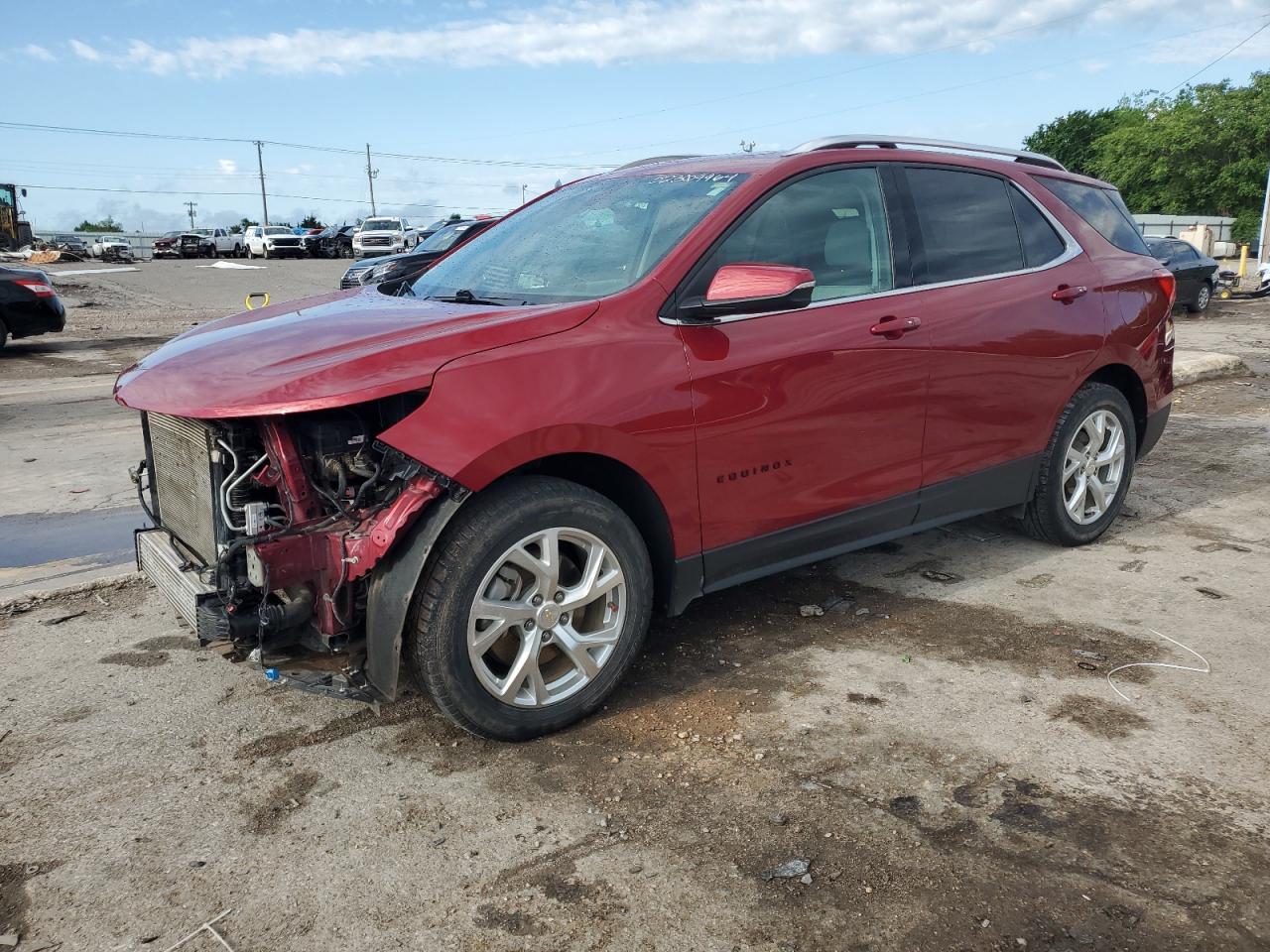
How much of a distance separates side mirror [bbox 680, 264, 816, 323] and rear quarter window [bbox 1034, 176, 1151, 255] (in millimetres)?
2254

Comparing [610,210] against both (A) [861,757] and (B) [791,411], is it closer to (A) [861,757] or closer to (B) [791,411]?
(B) [791,411]

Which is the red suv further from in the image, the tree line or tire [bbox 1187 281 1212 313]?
the tree line

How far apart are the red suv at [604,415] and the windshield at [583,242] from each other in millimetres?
17

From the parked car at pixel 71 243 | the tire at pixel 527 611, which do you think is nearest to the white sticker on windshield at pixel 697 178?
the tire at pixel 527 611

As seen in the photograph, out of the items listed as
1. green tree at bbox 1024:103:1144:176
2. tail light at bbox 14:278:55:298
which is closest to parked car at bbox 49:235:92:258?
tail light at bbox 14:278:55:298

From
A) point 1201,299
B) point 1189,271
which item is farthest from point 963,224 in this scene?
point 1201,299

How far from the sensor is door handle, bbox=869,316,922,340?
4.00 metres

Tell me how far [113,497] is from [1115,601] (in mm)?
5696

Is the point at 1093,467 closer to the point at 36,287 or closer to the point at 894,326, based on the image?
the point at 894,326

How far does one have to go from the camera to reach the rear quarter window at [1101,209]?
5105 mm

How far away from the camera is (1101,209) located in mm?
5285

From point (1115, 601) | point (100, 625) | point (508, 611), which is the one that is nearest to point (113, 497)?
point (100, 625)

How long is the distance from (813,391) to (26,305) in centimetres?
1358

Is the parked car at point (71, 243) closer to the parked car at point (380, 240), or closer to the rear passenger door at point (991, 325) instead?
the parked car at point (380, 240)
